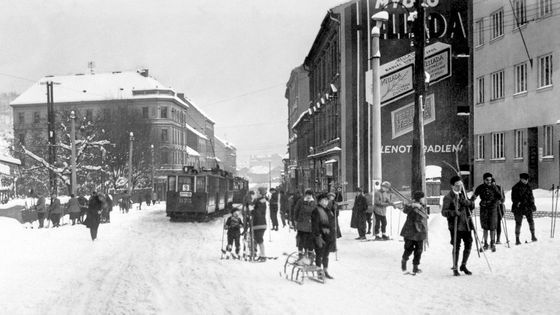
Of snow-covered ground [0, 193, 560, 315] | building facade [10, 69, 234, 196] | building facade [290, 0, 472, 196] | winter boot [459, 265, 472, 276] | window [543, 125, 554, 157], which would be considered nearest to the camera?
snow-covered ground [0, 193, 560, 315]

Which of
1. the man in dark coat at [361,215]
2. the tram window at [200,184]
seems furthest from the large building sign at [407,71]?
the man in dark coat at [361,215]

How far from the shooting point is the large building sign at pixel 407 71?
33094 mm

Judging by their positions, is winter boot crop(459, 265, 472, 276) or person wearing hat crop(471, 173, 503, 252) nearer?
winter boot crop(459, 265, 472, 276)

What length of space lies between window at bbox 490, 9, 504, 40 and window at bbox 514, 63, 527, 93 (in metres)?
2.29

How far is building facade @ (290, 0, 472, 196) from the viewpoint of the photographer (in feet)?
109

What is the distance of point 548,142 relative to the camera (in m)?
25.8

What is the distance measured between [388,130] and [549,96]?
9944 mm

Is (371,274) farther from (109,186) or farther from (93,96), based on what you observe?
(93,96)

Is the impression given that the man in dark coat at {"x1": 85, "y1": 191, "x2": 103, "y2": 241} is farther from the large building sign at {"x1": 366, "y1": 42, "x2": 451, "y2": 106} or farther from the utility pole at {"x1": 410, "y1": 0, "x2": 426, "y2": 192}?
the large building sign at {"x1": 366, "y1": 42, "x2": 451, "y2": 106}

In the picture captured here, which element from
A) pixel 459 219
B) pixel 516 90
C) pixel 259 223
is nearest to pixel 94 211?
pixel 259 223

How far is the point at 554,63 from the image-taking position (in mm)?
24781

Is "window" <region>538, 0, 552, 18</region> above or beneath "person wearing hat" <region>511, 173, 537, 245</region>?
above

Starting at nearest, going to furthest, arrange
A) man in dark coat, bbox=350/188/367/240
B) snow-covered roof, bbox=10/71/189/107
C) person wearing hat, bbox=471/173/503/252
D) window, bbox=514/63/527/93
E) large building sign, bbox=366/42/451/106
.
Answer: person wearing hat, bbox=471/173/503/252
man in dark coat, bbox=350/188/367/240
window, bbox=514/63/527/93
large building sign, bbox=366/42/451/106
snow-covered roof, bbox=10/71/189/107

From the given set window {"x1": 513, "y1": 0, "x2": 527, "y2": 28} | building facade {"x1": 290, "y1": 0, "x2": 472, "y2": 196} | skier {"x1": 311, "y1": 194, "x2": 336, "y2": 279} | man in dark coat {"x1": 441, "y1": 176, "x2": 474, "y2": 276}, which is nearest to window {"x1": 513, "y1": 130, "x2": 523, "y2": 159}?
building facade {"x1": 290, "y1": 0, "x2": 472, "y2": 196}
